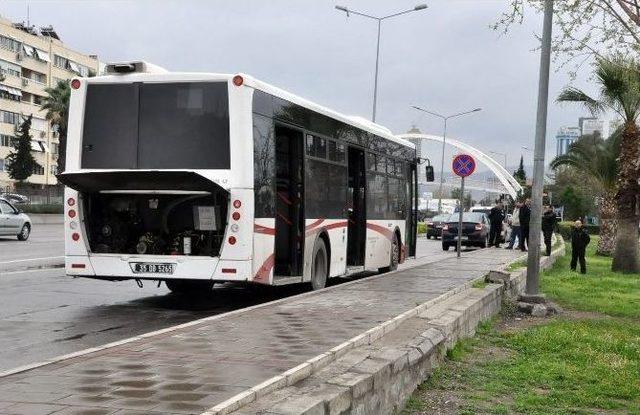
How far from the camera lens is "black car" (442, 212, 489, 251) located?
32875 millimetres

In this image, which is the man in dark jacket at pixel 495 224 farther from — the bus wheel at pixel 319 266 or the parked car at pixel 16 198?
the parked car at pixel 16 198

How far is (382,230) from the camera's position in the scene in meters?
17.2

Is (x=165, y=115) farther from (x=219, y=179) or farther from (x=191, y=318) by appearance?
(x=191, y=318)

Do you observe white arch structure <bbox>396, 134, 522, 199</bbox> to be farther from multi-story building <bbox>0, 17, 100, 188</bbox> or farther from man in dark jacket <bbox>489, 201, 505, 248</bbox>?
man in dark jacket <bbox>489, 201, 505, 248</bbox>

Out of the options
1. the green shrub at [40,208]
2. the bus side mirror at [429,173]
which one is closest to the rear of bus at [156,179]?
the bus side mirror at [429,173]

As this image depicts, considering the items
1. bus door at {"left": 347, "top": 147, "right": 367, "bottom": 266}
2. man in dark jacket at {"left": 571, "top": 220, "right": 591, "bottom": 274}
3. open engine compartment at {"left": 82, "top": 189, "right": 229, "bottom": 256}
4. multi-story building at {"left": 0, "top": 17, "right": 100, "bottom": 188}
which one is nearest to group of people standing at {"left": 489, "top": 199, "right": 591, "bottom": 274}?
man in dark jacket at {"left": 571, "top": 220, "right": 591, "bottom": 274}

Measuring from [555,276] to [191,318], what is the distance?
43.2ft

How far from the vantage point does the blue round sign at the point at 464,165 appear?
76.6 feet

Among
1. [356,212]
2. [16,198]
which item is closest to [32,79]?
[16,198]

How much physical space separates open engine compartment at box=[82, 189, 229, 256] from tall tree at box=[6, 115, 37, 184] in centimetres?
6694

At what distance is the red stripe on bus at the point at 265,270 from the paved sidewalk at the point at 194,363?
0.57 meters

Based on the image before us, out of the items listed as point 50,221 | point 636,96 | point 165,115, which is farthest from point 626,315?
point 50,221

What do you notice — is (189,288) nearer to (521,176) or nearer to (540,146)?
(540,146)

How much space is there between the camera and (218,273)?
1030 centimetres
